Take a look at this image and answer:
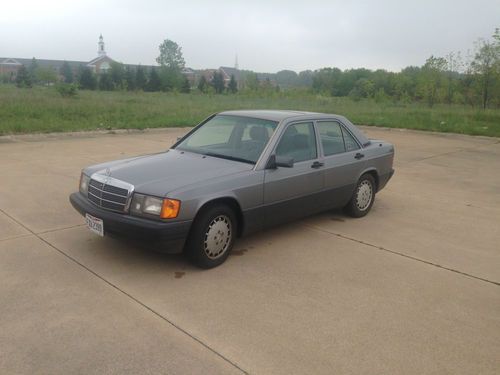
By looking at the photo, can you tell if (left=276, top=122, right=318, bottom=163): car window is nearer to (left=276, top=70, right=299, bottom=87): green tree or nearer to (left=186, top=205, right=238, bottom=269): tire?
(left=186, top=205, right=238, bottom=269): tire

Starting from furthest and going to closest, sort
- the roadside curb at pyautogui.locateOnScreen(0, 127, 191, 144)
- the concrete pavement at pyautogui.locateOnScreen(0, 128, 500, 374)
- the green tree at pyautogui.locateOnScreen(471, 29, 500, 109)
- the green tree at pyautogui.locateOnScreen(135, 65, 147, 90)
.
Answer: the green tree at pyautogui.locateOnScreen(135, 65, 147, 90), the green tree at pyautogui.locateOnScreen(471, 29, 500, 109), the roadside curb at pyautogui.locateOnScreen(0, 127, 191, 144), the concrete pavement at pyautogui.locateOnScreen(0, 128, 500, 374)

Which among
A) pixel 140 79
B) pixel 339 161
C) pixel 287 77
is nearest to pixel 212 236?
pixel 339 161

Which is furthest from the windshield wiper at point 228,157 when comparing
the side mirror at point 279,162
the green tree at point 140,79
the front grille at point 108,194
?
the green tree at point 140,79

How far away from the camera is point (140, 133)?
604 inches

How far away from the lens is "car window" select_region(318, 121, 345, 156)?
5648mm

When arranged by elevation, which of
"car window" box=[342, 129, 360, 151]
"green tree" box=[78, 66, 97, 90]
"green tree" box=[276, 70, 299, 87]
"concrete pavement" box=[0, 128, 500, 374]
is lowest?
"concrete pavement" box=[0, 128, 500, 374]

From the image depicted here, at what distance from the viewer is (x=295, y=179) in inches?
199

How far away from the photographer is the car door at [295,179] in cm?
484

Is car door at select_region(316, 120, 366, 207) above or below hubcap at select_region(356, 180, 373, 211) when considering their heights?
above

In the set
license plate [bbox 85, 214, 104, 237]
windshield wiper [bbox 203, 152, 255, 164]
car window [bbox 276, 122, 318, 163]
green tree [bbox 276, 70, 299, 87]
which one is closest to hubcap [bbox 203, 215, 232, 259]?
windshield wiper [bbox 203, 152, 255, 164]

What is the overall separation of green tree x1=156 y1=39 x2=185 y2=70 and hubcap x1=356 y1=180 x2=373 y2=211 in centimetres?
12172

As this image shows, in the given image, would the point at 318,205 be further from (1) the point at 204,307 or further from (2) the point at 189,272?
(1) the point at 204,307

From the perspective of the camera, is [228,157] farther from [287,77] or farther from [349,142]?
[287,77]

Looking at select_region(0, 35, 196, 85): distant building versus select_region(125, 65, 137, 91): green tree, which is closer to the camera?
select_region(125, 65, 137, 91): green tree
